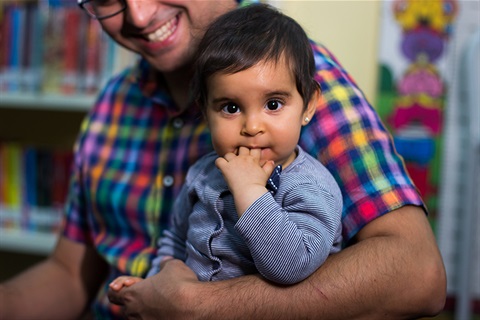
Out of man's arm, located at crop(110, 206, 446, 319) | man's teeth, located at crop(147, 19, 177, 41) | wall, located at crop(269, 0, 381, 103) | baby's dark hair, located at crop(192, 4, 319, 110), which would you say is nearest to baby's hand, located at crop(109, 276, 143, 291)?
man's arm, located at crop(110, 206, 446, 319)

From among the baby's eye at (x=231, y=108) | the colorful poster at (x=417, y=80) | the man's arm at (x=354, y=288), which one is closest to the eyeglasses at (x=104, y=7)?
the baby's eye at (x=231, y=108)

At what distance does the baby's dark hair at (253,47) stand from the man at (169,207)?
14 cm

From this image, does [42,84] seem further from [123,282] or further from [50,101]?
[123,282]

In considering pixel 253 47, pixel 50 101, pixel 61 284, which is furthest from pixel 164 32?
pixel 50 101

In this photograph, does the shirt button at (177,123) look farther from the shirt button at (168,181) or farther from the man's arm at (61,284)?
the man's arm at (61,284)

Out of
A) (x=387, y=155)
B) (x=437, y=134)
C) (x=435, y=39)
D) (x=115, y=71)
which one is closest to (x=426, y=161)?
(x=437, y=134)

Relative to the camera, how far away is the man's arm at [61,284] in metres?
1.40

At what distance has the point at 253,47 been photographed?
36.5 inches

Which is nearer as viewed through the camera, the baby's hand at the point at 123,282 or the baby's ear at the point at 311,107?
the baby's ear at the point at 311,107

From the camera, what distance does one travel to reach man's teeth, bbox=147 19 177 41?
125cm

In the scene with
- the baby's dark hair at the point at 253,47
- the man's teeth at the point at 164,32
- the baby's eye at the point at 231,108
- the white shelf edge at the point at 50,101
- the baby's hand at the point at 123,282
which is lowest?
the white shelf edge at the point at 50,101

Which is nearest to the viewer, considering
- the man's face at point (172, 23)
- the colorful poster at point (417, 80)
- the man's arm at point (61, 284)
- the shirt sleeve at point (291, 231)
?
the shirt sleeve at point (291, 231)

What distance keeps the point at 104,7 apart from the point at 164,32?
0.16m

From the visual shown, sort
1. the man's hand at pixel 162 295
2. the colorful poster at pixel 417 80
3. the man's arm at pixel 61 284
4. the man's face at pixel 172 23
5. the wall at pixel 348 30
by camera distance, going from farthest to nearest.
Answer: the colorful poster at pixel 417 80 < the wall at pixel 348 30 < the man's arm at pixel 61 284 < the man's face at pixel 172 23 < the man's hand at pixel 162 295
